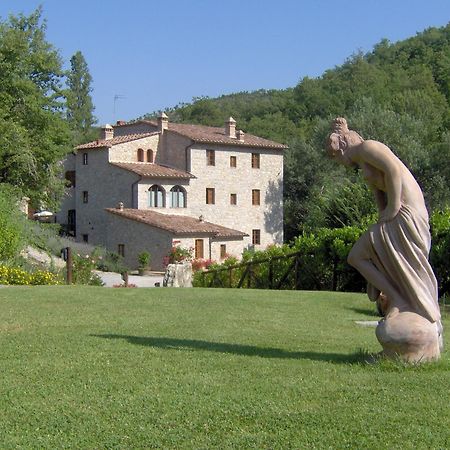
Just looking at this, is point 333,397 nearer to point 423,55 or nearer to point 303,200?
point 303,200

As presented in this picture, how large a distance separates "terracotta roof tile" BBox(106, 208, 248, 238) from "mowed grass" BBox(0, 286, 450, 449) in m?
31.4

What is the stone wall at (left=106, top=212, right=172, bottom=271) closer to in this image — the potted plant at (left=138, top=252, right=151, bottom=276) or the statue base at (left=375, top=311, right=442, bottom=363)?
the potted plant at (left=138, top=252, right=151, bottom=276)

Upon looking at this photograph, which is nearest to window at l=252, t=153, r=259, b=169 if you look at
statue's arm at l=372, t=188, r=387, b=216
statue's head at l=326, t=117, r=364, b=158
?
statue's head at l=326, t=117, r=364, b=158

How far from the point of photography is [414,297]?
753 centimetres

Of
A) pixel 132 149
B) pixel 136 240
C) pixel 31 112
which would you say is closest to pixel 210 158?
pixel 132 149

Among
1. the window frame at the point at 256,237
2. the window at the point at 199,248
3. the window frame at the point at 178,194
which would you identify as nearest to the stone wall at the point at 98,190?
the window frame at the point at 178,194

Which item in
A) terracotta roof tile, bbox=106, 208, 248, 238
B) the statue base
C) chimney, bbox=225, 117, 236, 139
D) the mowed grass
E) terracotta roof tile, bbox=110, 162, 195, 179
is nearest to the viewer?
the mowed grass

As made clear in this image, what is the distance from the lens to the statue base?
741 cm

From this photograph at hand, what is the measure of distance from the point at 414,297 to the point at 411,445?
250cm

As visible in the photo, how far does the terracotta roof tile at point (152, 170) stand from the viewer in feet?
153

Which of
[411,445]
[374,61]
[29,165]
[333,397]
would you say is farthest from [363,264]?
[374,61]

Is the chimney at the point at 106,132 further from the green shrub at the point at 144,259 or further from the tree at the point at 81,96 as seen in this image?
the tree at the point at 81,96

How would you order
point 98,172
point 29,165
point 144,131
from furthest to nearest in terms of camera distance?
point 144,131 → point 98,172 → point 29,165

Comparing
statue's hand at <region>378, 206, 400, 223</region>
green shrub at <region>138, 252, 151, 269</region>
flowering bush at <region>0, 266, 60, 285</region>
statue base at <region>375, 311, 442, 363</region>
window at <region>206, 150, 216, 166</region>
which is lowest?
statue base at <region>375, 311, 442, 363</region>
